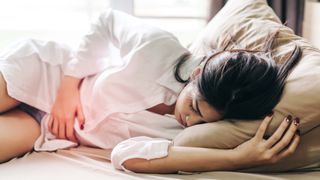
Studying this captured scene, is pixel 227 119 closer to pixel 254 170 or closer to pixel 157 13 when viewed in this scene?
pixel 254 170

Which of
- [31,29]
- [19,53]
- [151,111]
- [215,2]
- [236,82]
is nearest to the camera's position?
[236,82]

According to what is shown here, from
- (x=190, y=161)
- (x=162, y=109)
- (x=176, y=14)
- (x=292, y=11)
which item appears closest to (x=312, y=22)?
(x=292, y=11)

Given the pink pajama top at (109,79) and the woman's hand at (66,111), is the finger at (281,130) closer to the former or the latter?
the pink pajama top at (109,79)

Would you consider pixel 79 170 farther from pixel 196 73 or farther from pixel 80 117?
pixel 196 73

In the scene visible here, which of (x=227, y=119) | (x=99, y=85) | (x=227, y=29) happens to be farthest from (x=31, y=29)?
(x=227, y=119)

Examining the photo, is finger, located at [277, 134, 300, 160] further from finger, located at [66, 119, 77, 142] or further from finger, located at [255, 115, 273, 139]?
finger, located at [66, 119, 77, 142]

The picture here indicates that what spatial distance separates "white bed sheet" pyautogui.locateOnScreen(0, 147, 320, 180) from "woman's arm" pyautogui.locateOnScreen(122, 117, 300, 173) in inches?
0.8

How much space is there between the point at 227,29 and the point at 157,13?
100 centimetres

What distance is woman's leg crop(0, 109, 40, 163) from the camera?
129cm

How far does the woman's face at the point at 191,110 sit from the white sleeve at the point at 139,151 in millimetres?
103

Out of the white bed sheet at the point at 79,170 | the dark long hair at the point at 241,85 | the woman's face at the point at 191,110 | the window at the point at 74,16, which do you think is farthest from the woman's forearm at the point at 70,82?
the window at the point at 74,16

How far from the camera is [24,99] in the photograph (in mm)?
1452

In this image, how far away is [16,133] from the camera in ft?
4.41

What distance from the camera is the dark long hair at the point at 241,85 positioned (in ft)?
3.47
